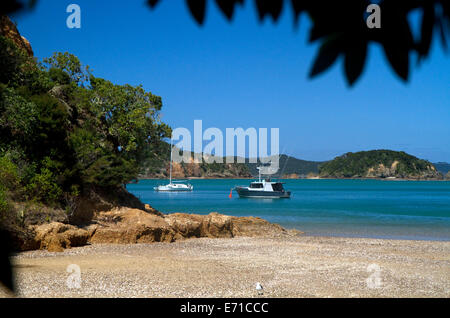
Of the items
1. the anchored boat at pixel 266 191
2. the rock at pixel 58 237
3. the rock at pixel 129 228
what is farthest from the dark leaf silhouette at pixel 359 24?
the anchored boat at pixel 266 191

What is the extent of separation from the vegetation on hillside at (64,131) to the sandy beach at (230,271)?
349cm

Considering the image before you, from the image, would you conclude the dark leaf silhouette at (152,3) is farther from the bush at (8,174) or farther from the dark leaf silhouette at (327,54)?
the bush at (8,174)

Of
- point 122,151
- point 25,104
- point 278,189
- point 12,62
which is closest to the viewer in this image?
point 25,104

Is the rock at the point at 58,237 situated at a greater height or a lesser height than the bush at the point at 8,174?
lesser

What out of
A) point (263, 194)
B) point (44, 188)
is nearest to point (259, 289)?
point (44, 188)

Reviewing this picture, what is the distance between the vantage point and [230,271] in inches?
518

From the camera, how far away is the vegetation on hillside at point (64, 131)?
57.3ft

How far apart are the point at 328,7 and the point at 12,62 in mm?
20580

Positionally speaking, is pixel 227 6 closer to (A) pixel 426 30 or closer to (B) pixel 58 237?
(A) pixel 426 30

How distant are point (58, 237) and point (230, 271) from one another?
245 inches

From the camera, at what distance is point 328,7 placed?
1268 mm
